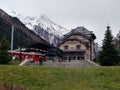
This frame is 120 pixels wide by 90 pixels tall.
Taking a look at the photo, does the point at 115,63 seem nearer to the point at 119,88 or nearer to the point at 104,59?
the point at 104,59

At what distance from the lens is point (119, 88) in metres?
25.0

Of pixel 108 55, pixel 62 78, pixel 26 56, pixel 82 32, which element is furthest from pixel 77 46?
pixel 62 78

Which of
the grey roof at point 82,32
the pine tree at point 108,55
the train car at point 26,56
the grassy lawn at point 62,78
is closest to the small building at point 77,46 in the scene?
the grey roof at point 82,32

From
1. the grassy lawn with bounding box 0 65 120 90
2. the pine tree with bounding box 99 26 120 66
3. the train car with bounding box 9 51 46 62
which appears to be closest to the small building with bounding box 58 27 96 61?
the train car with bounding box 9 51 46 62

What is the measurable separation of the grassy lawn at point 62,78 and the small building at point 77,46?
45025mm

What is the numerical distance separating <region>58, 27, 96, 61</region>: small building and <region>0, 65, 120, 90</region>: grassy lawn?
45.0 m

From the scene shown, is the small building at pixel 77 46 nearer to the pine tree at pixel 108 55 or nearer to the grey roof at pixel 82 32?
the grey roof at pixel 82 32

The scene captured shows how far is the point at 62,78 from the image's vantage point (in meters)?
27.8

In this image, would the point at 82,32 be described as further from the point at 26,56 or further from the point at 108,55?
the point at 108,55

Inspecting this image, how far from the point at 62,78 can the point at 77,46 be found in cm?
5151

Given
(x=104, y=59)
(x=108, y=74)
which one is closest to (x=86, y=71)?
(x=108, y=74)

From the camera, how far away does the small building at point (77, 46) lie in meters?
76.9

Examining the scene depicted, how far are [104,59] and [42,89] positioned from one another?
2575 centimetres

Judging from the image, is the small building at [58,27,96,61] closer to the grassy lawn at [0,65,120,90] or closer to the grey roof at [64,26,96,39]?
the grey roof at [64,26,96,39]
